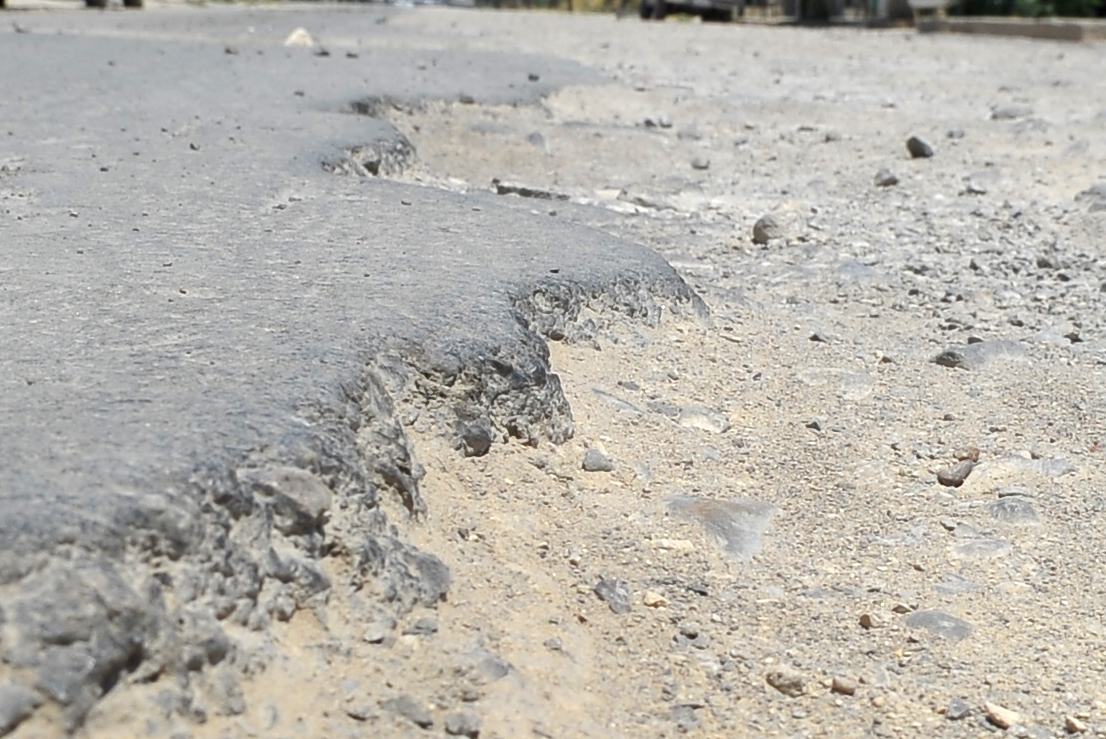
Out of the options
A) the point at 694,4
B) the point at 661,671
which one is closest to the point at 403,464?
the point at 661,671

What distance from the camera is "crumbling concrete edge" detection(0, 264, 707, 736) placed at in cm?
170

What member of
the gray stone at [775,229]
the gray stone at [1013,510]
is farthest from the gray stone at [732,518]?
the gray stone at [775,229]

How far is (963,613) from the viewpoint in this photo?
8.35 feet

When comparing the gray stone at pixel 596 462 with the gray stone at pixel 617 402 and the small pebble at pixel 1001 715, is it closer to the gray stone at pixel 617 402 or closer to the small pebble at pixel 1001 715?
the gray stone at pixel 617 402

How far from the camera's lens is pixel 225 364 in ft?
7.93

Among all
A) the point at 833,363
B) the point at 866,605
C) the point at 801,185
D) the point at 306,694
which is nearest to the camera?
the point at 306,694

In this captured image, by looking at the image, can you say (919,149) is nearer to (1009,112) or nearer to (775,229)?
Answer: (1009,112)

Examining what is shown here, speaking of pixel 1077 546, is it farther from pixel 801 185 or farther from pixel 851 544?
pixel 801 185

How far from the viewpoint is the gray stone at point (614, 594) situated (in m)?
2.40

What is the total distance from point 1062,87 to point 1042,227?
4130 millimetres

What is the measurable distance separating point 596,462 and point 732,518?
0.30 metres

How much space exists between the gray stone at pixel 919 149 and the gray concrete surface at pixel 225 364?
8.40ft

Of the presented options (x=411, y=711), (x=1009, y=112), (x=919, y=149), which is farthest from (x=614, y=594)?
(x=1009, y=112)

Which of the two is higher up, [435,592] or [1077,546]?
[435,592]
